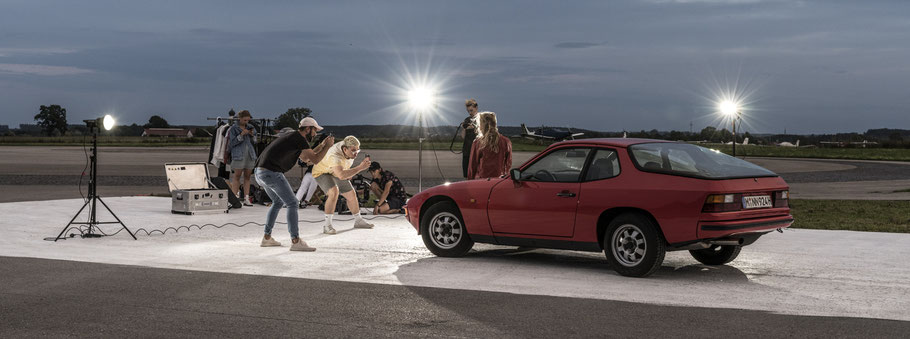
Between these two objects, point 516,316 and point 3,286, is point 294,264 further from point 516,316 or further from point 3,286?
point 516,316

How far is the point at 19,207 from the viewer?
53.5ft

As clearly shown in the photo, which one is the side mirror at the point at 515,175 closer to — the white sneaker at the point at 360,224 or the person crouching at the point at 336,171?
the person crouching at the point at 336,171

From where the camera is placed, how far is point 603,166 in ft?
30.1

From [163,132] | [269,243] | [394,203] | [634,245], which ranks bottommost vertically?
[163,132]

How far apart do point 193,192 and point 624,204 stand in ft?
30.0

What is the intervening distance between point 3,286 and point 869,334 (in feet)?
24.5

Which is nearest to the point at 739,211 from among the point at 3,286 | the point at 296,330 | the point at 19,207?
the point at 296,330

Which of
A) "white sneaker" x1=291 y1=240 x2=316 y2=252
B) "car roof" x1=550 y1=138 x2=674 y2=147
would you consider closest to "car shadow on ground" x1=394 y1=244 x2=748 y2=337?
"car roof" x1=550 y1=138 x2=674 y2=147

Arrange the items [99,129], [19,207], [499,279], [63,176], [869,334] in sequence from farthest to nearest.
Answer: [63,176] → [19,207] → [99,129] → [499,279] → [869,334]

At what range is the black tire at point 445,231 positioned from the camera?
33.9 ft

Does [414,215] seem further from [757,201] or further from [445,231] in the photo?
[757,201]

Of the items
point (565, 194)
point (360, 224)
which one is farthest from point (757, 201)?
point (360, 224)

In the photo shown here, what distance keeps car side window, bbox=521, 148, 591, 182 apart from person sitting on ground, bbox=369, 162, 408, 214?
231 inches

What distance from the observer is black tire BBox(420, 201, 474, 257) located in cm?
1033
